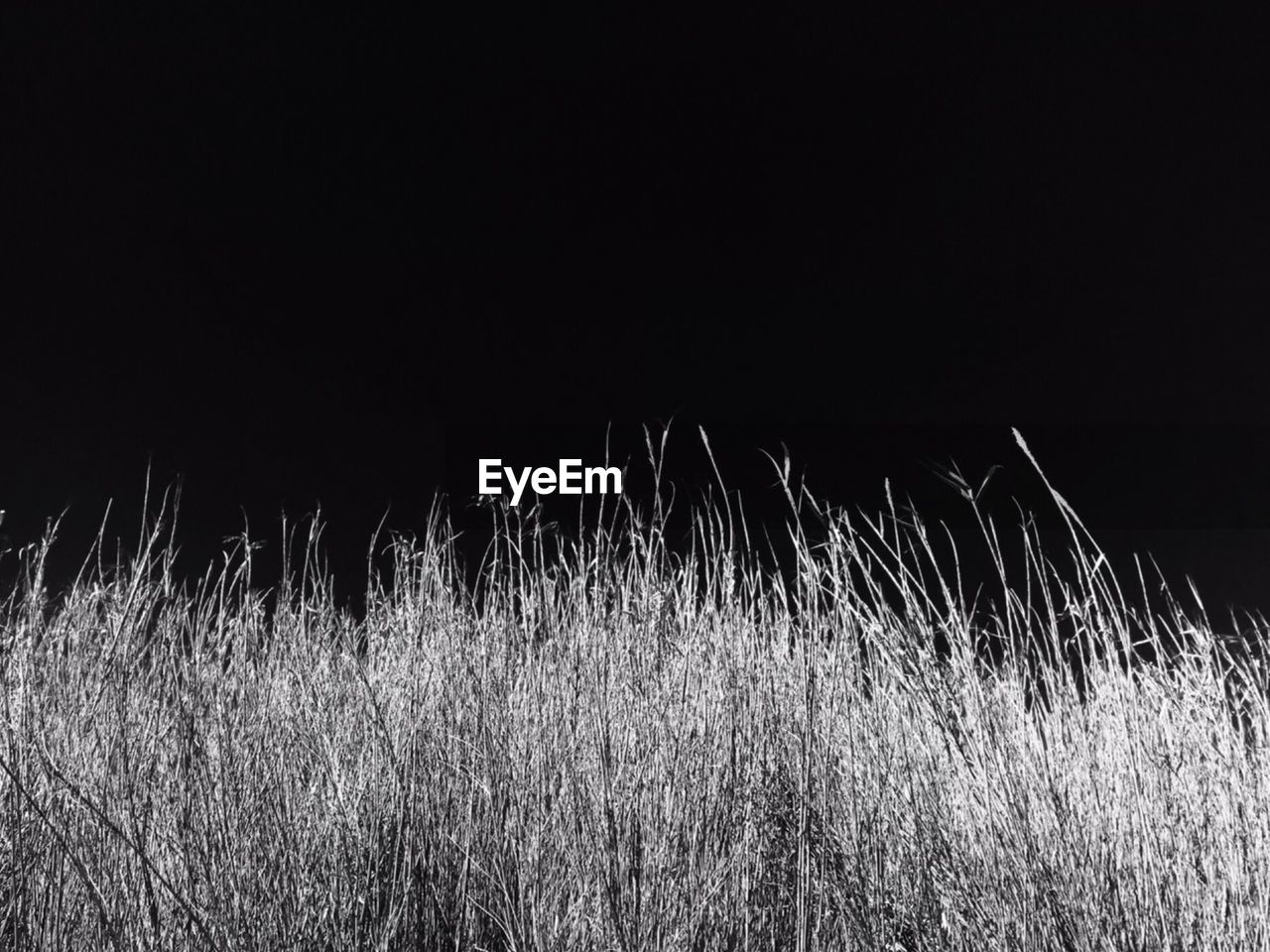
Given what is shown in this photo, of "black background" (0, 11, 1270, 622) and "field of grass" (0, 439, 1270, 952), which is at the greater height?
"black background" (0, 11, 1270, 622)

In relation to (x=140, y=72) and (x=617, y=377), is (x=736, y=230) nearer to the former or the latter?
(x=617, y=377)

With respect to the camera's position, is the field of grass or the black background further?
the black background

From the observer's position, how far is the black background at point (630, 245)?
4887 millimetres

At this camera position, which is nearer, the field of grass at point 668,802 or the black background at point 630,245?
the field of grass at point 668,802

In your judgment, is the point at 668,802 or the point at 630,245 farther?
the point at 630,245

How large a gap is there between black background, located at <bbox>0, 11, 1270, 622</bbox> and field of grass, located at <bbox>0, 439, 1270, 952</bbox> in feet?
9.79

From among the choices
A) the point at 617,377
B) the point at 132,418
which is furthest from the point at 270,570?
the point at 617,377

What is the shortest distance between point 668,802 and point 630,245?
377 cm

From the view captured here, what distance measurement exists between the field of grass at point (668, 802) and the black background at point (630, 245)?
117 inches

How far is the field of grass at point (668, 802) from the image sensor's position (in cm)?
143

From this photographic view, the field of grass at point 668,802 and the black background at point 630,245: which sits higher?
the black background at point 630,245

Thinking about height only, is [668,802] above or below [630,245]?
below

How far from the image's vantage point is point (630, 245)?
491 cm

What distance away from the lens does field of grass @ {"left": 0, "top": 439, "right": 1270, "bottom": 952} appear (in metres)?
1.43
